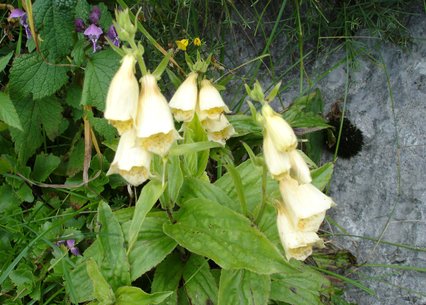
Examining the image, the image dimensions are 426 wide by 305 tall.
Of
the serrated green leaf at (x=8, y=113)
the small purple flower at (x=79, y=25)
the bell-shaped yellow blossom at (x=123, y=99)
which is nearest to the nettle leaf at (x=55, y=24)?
the small purple flower at (x=79, y=25)

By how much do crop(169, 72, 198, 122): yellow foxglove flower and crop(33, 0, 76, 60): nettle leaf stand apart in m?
0.54

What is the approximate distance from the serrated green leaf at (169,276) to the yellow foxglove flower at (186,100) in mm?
558

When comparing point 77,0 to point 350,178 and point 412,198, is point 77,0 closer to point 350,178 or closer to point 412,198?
point 350,178

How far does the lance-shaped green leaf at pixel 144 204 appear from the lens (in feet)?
5.76

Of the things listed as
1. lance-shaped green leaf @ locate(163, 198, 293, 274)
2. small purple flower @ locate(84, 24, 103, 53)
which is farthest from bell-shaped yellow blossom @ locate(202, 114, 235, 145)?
small purple flower @ locate(84, 24, 103, 53)

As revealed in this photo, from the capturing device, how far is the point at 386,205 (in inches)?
102

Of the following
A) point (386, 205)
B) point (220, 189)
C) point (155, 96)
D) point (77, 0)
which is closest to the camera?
point (155, 96)

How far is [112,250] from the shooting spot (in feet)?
6.59

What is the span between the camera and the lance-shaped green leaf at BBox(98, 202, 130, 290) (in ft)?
6.50

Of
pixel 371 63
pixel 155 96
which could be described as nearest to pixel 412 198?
pixel 371 63

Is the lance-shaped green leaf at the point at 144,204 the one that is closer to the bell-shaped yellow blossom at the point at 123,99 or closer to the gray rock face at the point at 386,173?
the bell-shaped yellow blossom at the point at 123,99

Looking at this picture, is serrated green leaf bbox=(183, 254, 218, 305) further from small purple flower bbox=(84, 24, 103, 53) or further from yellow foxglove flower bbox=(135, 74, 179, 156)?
small purple flower bbox=(84, 24, 103, 53)

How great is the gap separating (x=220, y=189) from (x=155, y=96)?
0.52 meters

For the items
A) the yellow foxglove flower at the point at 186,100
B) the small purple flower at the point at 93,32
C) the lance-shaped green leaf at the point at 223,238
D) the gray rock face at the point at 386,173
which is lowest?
the gray rock face at the point at 386,173
